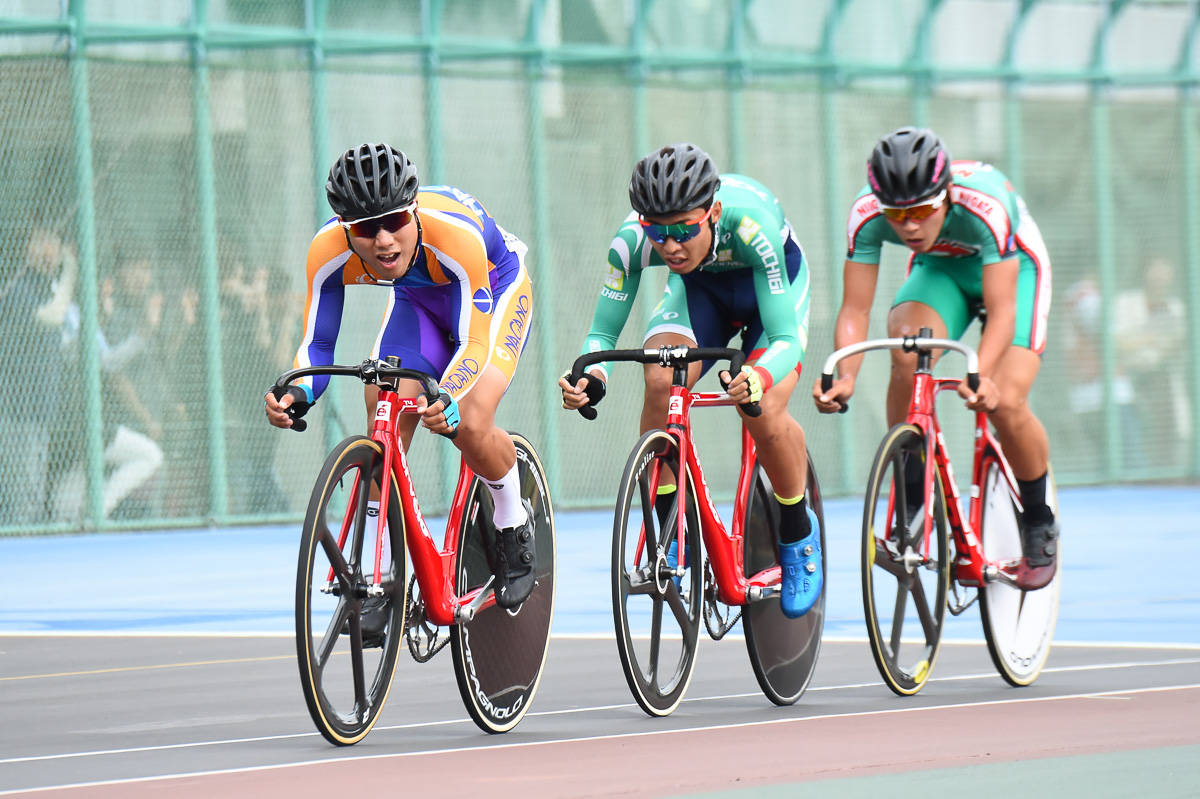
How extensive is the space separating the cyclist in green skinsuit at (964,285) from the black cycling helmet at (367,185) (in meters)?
1.70

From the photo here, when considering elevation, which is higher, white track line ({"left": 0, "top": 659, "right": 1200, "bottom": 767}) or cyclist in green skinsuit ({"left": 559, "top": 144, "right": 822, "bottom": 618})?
cyclist in green skinsuit ({"left": 559, "top": 144, "right": 822, "bottom": 618})

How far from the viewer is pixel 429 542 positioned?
570cm

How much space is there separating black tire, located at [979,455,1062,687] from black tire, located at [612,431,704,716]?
1.23 meters

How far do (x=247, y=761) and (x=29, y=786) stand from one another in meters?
0.62

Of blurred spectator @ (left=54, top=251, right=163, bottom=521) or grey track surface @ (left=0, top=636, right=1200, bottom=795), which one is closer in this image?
grey track surface @ (left=0, top=636, right=1200, bottom=795)

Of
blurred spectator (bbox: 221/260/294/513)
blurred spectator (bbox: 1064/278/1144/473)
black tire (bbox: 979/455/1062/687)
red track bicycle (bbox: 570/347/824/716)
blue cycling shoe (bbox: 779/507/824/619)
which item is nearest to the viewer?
red track bicycle (bbox: 570/347/824/716)

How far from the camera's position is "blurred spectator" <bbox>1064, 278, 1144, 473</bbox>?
1838cm

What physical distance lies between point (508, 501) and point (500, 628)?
414 mm

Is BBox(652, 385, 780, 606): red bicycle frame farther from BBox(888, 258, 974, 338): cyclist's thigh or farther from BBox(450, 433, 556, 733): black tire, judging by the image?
BBox(888, 258, 974, 338): cyclist's thigh

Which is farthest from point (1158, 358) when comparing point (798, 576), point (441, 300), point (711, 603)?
point (441, 300)

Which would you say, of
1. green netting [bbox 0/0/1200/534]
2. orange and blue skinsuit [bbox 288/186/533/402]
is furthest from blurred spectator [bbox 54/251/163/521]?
orange and blue skinsuit [bbox 288/186/533/402]

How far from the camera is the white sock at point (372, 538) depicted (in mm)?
5504

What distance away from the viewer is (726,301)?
662 cm

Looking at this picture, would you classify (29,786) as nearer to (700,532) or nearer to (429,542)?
(429,542)
